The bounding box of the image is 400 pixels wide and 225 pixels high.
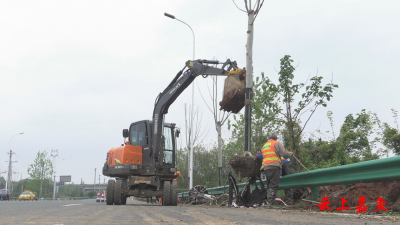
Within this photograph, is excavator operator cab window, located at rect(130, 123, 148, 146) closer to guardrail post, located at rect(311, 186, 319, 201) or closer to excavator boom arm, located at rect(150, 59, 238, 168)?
excavator boom arm, located at rect(150, 59, 238, 168)

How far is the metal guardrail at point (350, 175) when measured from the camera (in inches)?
208

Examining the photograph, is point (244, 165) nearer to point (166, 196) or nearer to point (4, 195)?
point (166, 196)

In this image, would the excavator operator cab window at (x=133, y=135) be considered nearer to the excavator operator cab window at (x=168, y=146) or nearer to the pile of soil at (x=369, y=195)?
the excavator operator cab window at (x=168, y=146)

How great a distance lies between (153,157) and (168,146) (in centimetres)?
106

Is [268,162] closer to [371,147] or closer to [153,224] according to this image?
[153,224]

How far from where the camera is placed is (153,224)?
4.08 meters

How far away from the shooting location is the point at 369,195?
21.5 feet

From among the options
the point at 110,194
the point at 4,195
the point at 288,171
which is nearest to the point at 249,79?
the point at 288,171

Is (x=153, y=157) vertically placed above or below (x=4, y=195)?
above

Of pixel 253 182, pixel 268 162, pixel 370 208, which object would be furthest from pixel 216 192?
pixel 370 208

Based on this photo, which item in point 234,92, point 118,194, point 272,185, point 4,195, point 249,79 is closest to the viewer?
point 272,185

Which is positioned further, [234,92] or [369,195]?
[234,92]

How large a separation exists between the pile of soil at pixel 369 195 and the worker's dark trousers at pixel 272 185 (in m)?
0.98

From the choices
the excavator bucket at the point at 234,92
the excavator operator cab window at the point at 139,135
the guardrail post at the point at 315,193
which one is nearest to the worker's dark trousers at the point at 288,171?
the guardrail post at the point at 315,193
